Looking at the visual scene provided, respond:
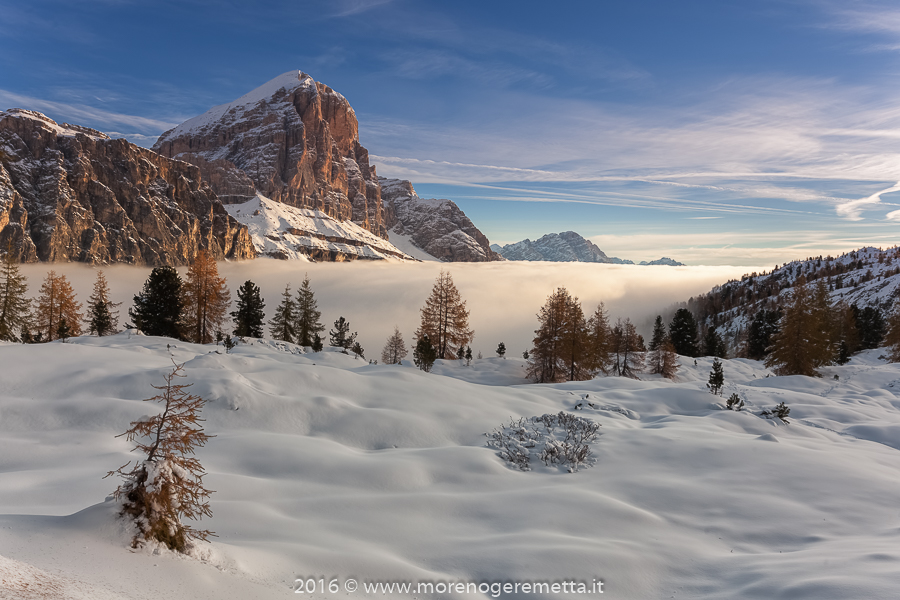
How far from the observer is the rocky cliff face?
16900 cm

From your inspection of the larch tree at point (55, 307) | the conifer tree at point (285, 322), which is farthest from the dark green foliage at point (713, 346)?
the larch tree at point (55, 307)

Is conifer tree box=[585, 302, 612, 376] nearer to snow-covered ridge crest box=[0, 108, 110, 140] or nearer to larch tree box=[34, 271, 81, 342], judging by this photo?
larch tree box=[34, 271, 81, 342]

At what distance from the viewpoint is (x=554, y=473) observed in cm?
950

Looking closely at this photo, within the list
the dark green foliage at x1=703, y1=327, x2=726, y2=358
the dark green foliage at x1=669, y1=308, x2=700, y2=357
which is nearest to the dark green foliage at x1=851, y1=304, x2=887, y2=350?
the dark green foliage at x1=703, y1=327, x2=726, y2=358

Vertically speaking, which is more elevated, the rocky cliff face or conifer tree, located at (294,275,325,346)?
the rocky cliff face

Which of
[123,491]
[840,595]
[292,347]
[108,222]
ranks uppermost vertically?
[108,222]

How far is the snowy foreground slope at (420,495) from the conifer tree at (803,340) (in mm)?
24658

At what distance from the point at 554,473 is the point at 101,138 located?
25781cm

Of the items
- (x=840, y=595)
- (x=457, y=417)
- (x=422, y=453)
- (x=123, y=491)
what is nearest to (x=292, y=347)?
(x=457, y=417)

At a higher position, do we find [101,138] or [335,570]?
[101,138]

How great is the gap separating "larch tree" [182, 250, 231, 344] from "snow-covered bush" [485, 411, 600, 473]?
1507 inches

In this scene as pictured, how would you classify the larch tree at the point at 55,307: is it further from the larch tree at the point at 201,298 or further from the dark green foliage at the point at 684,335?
the dark green foliage at the point at 684,335

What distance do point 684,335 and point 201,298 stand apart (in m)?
55.4

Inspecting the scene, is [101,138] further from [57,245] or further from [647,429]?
[647,429]
